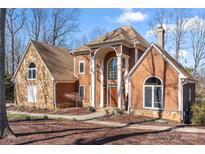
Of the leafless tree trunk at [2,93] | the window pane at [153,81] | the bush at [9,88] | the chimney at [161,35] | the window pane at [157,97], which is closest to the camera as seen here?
the leafless tree trunk at [2,93]

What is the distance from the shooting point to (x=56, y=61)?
25375mm

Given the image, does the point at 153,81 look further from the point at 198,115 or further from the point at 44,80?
the point at 44,80

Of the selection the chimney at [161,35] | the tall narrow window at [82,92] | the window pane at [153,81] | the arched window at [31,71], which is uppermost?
Answer: the chimney at [161,35]

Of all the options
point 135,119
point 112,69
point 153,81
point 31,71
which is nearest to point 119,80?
point 112,69

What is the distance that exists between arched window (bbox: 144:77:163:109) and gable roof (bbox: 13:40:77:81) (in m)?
9.19

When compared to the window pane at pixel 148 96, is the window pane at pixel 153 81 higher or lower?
higher

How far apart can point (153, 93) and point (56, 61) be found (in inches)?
483

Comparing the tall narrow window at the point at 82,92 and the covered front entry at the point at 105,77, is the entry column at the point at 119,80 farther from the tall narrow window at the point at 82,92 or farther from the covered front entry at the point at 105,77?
the tall narrow window at the point at 82,92

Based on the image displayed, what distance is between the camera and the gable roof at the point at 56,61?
23.5 m

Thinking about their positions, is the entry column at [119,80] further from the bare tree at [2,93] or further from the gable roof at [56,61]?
the bare tree at [2,93]

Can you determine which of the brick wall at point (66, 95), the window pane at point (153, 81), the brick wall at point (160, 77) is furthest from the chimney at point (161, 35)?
the brick wall at point (66, 95)

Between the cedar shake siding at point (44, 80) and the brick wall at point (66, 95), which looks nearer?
the cedar shake siding at point (44, 80)

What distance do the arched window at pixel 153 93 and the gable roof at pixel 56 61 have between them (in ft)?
30.2

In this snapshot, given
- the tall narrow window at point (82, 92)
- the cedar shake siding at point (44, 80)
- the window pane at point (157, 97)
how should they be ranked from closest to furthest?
the window pane at point (157, 97)
the cedar shake siding at point (44, 80)
the tall narrow window at point (82, 92)
